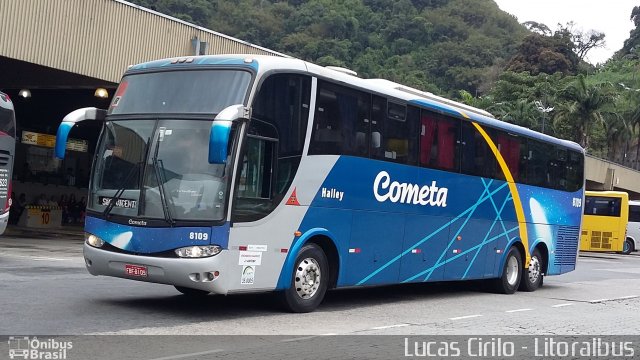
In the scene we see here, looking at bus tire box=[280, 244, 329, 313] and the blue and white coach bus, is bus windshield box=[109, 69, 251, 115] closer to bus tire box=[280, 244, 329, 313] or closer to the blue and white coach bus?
the blue and white coach bus

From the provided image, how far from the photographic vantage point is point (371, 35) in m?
106

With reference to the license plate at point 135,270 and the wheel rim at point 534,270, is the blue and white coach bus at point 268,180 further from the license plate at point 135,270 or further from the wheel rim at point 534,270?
the wheel rim at point 534,270

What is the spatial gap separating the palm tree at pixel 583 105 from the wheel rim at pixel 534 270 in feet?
144

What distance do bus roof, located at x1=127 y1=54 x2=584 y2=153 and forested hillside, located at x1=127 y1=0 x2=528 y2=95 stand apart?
223 ft

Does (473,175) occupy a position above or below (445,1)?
below

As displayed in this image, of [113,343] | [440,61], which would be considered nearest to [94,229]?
[113,343]

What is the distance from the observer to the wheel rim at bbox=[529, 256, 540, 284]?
1714cm

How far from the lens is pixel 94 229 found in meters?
10.3

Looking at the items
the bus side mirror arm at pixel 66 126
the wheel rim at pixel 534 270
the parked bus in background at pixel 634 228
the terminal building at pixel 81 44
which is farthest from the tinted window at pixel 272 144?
the parked bus in background at pixel 634 228

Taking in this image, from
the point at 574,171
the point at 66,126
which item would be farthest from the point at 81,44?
the point at 574,171

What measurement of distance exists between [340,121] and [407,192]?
2126 mm

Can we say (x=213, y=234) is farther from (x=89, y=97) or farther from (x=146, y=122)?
(x=89, y=97)

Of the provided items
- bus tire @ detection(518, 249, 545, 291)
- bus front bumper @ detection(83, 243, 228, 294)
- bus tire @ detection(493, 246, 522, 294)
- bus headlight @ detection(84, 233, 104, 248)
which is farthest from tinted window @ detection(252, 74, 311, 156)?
bus tire @ detection(518, 249, 545, 291)

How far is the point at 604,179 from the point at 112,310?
150 feet
